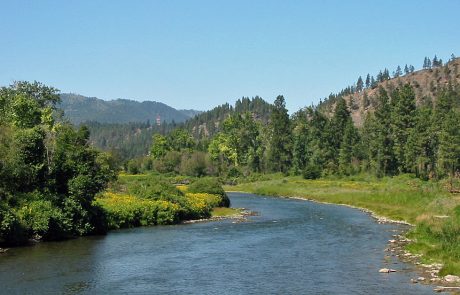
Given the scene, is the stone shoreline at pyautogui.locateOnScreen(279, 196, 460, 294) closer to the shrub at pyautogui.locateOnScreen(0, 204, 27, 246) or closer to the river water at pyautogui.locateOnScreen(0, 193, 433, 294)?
the river water at pyautogui.locateOnScreen(0, 193, 433, 294)

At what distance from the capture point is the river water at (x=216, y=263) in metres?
35.7

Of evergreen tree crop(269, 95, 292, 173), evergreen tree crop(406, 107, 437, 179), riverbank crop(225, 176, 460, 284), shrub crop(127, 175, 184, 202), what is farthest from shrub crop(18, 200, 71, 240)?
evergreen tree crop(269, 95, 292, 173)

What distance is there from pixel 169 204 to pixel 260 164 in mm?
123238

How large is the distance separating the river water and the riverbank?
2991 millimetres

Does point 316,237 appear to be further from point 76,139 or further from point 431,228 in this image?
point 76,139

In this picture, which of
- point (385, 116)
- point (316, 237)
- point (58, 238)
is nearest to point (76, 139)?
point (58, 238)

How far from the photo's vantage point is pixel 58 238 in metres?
56.4

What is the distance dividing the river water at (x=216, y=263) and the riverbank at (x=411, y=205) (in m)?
2.99

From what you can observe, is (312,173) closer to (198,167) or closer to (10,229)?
(198,167)

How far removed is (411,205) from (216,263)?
48083 millimetres

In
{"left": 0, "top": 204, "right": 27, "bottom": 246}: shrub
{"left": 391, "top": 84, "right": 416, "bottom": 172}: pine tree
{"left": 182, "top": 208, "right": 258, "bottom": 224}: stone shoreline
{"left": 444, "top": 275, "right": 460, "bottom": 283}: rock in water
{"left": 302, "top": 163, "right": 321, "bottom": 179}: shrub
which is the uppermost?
{"left": 391, "top": 84, "right": 416, "bottom": 172}: pine tree

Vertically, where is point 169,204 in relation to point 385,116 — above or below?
below

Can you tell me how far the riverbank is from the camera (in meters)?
44.1

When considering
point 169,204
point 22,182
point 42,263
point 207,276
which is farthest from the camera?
point 169,204
